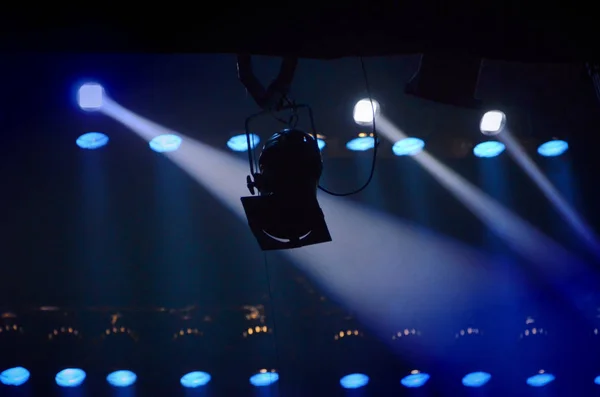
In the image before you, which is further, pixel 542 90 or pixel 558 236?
pixel 558 236

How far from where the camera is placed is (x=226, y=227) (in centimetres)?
390

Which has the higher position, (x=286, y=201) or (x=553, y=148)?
(x=553, y=148)

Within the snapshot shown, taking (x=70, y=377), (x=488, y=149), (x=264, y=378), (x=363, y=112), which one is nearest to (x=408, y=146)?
(x=363, y=112)

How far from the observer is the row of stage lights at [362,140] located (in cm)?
345

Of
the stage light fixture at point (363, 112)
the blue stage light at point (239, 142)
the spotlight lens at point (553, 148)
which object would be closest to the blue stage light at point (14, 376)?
the blue stage light at point (239, 142)

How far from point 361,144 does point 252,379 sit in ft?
5.53

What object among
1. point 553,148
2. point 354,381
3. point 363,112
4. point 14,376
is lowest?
point 354,381

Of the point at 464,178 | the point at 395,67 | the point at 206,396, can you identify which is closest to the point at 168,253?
the point at 206,396

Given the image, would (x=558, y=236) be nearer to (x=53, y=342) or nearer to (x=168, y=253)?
(x=168, y=253)

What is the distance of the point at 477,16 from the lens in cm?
159

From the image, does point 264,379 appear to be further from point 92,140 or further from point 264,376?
point 92,140

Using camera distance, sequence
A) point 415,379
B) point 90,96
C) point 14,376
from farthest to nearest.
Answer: point 415,379
point 14,376
point 90,96

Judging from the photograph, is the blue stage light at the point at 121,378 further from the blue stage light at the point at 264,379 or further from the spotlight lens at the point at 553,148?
the spotlight lens at the point at 553,148

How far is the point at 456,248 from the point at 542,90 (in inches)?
48.6
